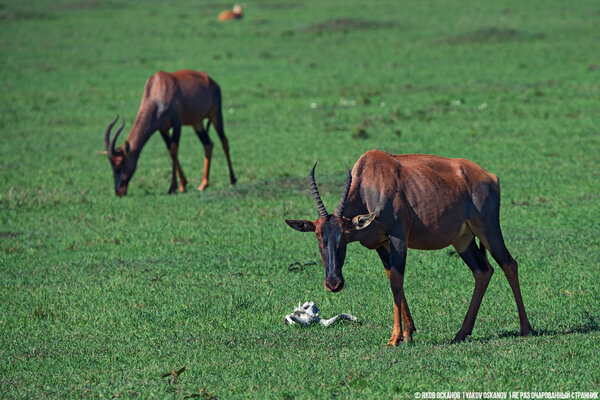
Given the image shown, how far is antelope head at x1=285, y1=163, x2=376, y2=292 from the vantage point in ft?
25.3

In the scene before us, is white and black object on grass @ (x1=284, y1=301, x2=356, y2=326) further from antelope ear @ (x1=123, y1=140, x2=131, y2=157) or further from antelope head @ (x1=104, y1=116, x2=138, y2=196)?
antelope ear @ (x1=123, y1=140, x2=131, y2=157)

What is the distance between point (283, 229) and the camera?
13758 millimetres

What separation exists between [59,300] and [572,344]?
5.67m

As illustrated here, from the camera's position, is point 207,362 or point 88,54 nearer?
point 207,362

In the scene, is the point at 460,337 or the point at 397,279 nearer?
the point at 397,279

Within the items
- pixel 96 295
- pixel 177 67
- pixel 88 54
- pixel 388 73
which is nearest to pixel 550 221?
pixel 96 295

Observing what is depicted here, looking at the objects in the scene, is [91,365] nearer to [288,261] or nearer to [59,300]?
[59,300]

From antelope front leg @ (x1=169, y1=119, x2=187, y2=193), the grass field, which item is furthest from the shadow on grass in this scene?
antelope front leg @ (x1=169, y1=119, x2=187, y2=193)

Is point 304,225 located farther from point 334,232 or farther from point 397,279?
point 397,279

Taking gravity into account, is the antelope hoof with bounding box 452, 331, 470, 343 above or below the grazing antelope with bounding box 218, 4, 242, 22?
above

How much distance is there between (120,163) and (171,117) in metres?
1.47

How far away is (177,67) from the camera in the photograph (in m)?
32.4

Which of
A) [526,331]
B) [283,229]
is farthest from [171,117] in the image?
[526,331]

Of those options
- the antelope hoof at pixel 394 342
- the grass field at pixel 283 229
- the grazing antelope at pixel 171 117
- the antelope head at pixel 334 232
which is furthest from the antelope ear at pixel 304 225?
the grazing antelope at pixel 171 117
